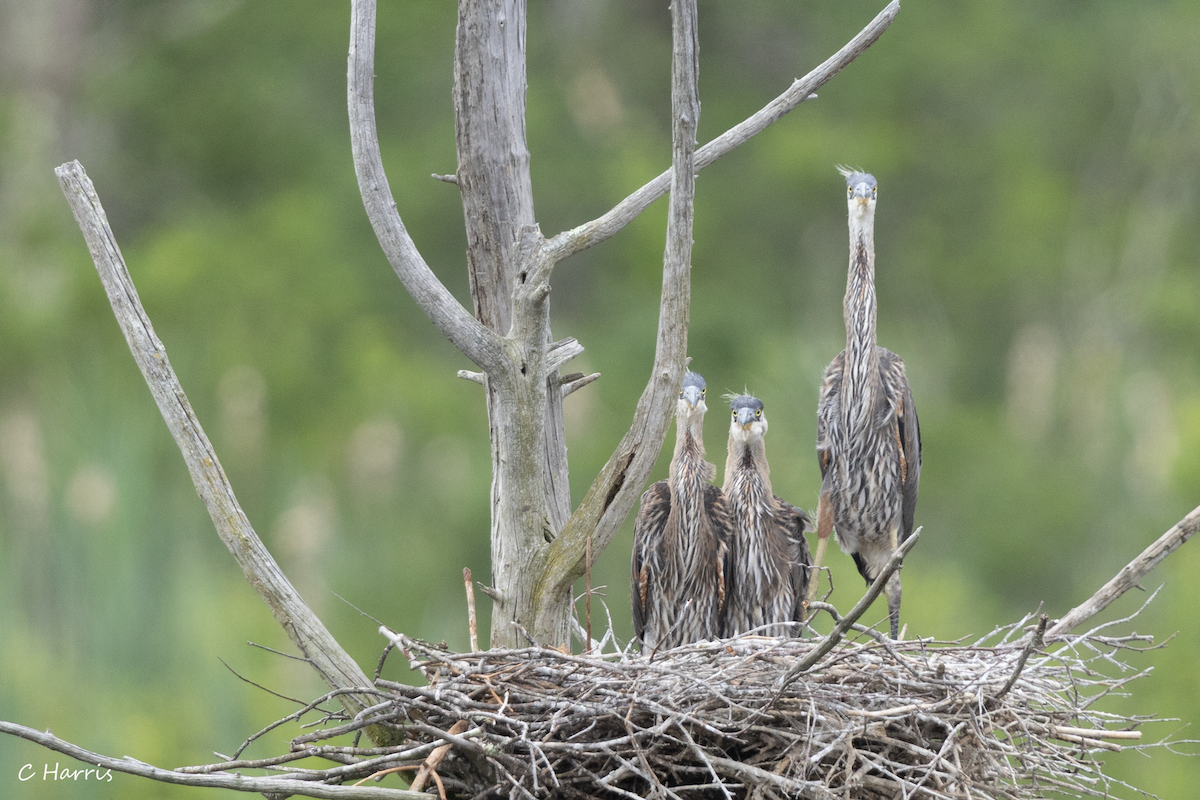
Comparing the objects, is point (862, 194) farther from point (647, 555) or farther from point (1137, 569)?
point (1137, 569)

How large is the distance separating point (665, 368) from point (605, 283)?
972 centimetres

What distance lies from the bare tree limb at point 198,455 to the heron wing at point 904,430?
203 centimetres

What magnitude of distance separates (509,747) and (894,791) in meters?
0.87

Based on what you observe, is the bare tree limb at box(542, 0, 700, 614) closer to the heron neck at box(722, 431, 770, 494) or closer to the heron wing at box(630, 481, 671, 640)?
the heron wing at box(630, 481, 671, 640)

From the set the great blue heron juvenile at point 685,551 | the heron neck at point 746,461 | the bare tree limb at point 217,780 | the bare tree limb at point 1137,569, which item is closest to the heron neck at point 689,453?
the great blue heron juvenile at point 685,551

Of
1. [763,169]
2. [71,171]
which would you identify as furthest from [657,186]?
[763,169]

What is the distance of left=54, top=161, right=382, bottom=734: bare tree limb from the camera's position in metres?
3.20

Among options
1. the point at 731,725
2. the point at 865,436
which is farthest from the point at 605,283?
the point at 731,725

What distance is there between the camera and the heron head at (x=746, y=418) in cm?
438

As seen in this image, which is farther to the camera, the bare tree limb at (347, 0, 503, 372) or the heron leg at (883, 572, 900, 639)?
the heron leg at (883, 572, 900, 639)

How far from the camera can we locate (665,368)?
3266mm

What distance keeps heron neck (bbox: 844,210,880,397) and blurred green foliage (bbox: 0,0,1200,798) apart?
4539 mm

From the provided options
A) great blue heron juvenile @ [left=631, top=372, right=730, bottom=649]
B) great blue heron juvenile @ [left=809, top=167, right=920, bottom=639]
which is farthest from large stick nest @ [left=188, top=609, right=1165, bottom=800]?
great blue heron juvenile @ [left=809, top=167, right=920, bottom=639]

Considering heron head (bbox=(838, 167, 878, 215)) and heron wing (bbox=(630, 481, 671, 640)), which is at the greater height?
heron head (bbox=(838, 167, 878, 215))
